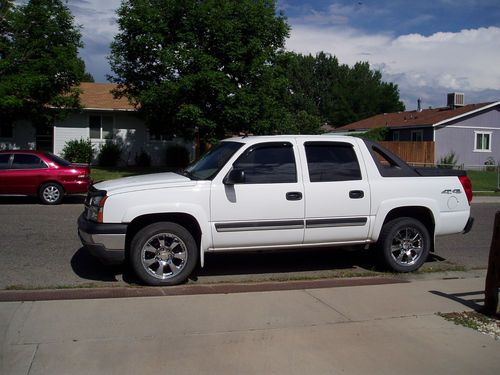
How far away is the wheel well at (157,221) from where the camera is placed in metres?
6.70

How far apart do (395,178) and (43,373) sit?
5137mm

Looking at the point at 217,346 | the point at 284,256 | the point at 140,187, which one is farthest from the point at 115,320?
the point at 284,256

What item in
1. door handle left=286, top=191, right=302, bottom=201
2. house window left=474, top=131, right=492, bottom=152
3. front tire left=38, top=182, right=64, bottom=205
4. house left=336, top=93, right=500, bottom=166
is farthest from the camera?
house window left=474, top=131, right=492, bottom=152

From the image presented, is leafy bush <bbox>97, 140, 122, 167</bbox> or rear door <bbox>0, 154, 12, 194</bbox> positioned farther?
leafy bush <bbox>97, 140, 122, 167</bbox>

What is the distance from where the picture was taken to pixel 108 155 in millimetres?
28094

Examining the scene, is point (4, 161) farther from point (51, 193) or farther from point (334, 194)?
point (334, 194)

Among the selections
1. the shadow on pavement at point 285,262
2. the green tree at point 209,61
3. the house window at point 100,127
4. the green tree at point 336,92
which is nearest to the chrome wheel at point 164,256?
the shadow on pavement at point 285,262

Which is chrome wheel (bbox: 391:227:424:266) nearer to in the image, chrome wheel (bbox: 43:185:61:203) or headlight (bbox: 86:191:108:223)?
headlight (bbox: 86:191:108:223)

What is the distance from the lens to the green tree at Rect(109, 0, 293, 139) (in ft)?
70.5

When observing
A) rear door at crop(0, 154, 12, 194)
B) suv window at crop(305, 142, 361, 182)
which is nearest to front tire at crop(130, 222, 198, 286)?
suv window at crop(305, 142, 361, 182)

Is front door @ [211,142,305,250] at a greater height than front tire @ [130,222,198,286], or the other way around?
front door @ [211,142,305,250]

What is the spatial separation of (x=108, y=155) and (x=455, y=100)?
27.6 meters

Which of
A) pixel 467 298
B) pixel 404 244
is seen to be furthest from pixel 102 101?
pixel 467 298

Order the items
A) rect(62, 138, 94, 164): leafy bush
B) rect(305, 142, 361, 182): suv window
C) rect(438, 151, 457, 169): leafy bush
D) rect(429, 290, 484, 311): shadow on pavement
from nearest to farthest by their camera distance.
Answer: rect(429, 290, 484, 311): shadow on pavement < rect(305, 142, 361, 182): suv window < rect(62, 138, 94, 164): leafy bush < rect(438, 151, 457, 169): leafy bush
